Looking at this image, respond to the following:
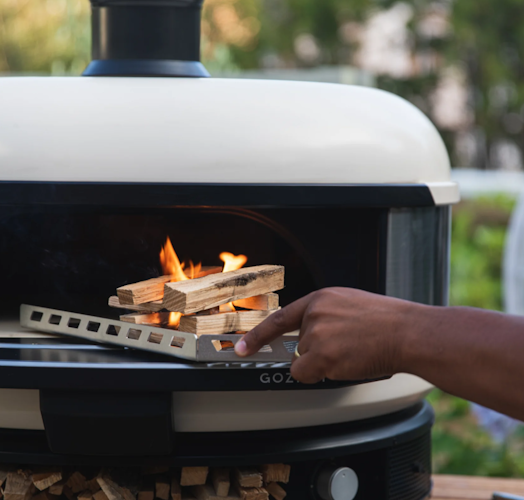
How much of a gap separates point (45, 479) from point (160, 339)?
38 centimetres

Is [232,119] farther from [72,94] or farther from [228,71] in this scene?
[228,71]

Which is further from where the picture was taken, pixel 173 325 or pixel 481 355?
pixel 173 325

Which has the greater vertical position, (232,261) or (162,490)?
(232,261)

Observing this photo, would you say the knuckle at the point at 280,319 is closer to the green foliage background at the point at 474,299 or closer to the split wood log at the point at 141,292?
the split wood log at the point at 141,292

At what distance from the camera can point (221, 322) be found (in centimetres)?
155

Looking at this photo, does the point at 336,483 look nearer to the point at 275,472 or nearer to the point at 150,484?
the point at 275,472

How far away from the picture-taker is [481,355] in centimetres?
112

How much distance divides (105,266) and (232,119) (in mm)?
557

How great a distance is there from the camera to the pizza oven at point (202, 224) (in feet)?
4.91

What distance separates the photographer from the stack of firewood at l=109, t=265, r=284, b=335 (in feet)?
4.95

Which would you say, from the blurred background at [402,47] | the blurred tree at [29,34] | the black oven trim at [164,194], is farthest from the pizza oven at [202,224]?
the blurred tree at [29,34]

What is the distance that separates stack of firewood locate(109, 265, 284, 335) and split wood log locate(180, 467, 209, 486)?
0.30m

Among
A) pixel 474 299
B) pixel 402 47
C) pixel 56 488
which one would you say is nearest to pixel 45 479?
pixel 56 488

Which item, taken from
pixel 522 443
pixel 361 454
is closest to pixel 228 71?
pixel 522 443
